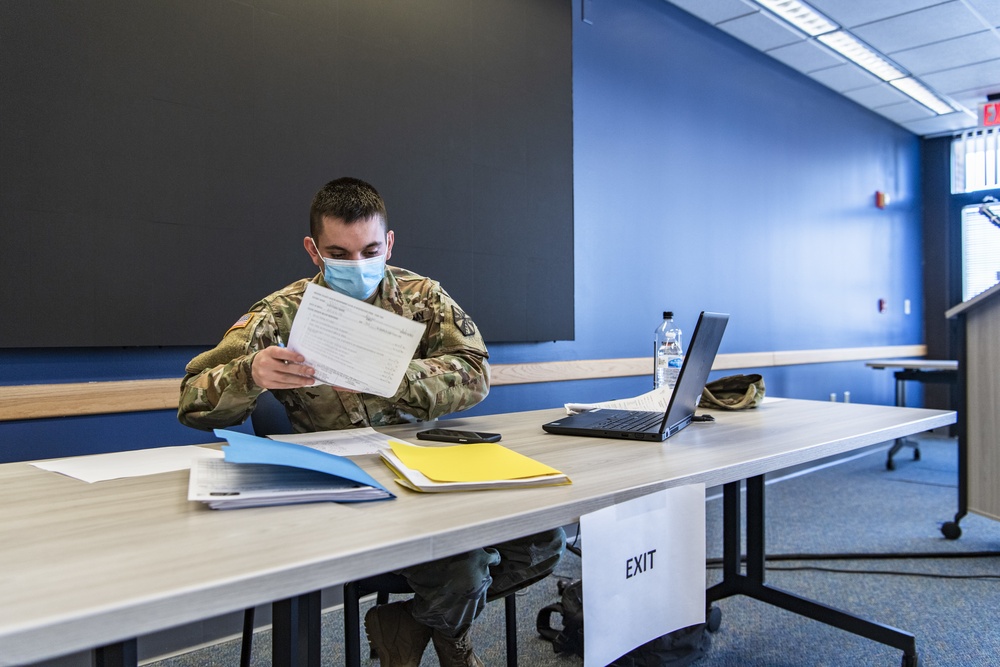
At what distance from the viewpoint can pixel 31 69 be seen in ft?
5.37

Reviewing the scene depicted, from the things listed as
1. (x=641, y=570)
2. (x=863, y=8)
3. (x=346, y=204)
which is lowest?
(x=641, y=570)

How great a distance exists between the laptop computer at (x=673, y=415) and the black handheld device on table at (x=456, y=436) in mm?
189

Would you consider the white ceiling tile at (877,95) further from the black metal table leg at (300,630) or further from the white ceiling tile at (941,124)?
the black metal table leg at (300,630)

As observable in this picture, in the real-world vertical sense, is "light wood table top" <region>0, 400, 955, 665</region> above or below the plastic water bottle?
below

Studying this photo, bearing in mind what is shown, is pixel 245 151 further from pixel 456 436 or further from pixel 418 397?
pixel 456 436

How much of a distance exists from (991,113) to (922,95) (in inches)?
20.0

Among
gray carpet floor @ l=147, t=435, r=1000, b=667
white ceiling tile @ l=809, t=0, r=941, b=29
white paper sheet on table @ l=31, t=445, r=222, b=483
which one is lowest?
gray carpet floor @ l=147, t=435, r=1000, b=667

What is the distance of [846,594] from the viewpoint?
229cm

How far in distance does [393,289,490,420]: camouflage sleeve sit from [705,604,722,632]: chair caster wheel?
1.00m

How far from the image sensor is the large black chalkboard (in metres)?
1.66

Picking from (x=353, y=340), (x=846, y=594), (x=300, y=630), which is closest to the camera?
(x=300, y=630)

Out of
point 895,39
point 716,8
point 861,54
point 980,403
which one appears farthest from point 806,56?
point 980,403

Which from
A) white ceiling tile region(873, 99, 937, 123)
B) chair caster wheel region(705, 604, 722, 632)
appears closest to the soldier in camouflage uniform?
chair caster wheel region(705, 604, 722, 632)

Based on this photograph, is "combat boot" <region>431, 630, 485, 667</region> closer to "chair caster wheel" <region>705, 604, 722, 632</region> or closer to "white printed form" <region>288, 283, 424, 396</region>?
"white printed form" <region>288, 283, 424, 396</region>
